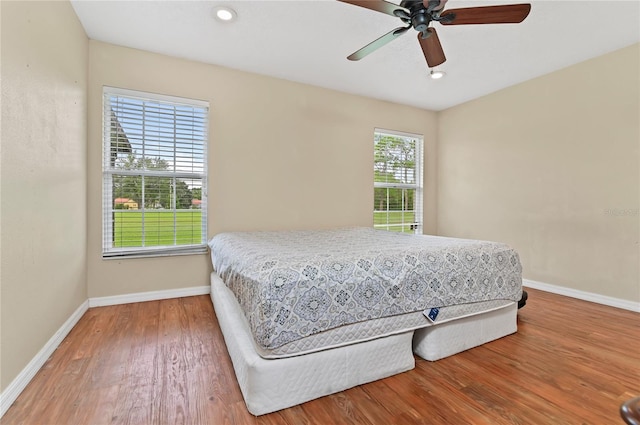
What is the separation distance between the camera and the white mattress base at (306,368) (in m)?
1.40

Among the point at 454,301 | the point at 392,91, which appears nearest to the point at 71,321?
the point at 454,301

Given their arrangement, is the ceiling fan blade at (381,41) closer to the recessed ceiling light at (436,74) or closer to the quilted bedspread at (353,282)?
the quilted bedspread at (353,282)

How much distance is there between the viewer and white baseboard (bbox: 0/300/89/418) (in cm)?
142

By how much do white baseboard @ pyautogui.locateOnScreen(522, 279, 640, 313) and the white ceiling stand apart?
2499 mm

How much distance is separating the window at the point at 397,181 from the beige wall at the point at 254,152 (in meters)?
0.17

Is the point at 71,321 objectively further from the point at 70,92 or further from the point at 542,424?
the point at 542,424

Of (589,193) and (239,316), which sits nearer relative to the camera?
(239,316)

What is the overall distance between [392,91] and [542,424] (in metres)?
3.74

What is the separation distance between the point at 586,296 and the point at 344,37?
3669 millimetres

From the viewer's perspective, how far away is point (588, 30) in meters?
2.59

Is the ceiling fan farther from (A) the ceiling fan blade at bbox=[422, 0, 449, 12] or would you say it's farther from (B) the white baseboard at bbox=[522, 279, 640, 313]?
(B) the white baseboard at bbox=[522, 279, 640, 313]

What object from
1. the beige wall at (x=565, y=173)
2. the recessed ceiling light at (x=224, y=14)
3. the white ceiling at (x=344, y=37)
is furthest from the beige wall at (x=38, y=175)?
the beige wall at (x=565, y=173)

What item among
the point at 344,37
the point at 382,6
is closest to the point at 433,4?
the point at 382,6

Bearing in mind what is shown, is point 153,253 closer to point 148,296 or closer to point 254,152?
point 148,296
